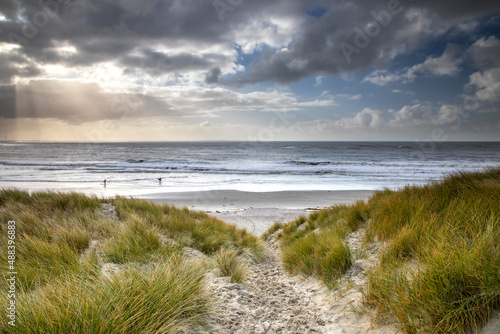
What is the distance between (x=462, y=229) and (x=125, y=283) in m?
4.48

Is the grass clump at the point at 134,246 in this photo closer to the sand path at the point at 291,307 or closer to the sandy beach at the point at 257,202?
the sand path at the point at 291,307

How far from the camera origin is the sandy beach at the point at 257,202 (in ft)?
45.5

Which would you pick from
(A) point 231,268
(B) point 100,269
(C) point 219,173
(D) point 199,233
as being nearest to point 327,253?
(A) point 231,268

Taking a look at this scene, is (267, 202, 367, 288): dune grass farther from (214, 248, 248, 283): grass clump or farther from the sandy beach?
the sandy beach

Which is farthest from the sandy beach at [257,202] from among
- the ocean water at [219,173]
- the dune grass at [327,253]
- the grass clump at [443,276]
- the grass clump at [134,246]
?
the grass clump at [443,276]

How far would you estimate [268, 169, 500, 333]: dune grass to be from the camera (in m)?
2.42

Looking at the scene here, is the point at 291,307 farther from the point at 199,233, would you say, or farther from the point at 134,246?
the point at 199,233

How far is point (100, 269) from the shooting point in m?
3.72

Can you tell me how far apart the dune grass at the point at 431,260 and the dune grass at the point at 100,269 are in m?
1.78

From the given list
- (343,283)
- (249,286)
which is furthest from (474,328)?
(249,286)

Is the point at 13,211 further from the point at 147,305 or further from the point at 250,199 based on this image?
the point at 250,199

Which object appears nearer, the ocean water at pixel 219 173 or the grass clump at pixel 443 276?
the grass clump at pixel 443 276

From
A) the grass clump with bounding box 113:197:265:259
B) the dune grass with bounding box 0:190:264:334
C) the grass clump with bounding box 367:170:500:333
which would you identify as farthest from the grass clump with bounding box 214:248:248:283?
the grass clump with bounding box 367:170:500:333

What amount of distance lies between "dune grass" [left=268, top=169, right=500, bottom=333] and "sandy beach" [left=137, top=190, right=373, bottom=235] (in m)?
7.71
